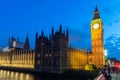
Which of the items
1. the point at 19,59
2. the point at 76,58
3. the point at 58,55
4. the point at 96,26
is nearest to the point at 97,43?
the point at 96,26

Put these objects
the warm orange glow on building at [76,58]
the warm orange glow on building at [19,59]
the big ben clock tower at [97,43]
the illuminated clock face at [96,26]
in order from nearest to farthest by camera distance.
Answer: the warm orange glow on building at [76,58]
the big ben clock tower at [97,43]
the warm orange glow on building at [19,59]
the illuminated clock face at [96,26]

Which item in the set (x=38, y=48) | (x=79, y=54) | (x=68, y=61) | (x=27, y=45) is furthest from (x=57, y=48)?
(x=27, y=45)

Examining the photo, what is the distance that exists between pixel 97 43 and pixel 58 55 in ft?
111

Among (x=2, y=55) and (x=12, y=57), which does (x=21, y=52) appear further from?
(x=2, y=55)

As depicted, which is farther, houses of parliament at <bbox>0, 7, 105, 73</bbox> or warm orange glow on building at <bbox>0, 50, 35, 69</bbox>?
warm orange glow on building at <bbox>0, 50, 35, 69</bbox>

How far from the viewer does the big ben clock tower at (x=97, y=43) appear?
10188cm

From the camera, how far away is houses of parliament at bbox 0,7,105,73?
8412 cm

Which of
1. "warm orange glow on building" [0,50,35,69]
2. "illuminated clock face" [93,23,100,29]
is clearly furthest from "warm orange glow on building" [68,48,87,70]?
"warm orange glow on building" [0,50,35,69]

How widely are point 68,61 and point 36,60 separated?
19442mm

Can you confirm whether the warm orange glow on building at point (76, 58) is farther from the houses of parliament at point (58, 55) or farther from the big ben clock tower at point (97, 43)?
the big ben clock tower at point (97, 43)

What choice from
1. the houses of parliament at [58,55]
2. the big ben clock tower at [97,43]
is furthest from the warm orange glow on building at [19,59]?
the big ben clock tower at [97,43]

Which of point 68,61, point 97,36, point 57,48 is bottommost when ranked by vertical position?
point 68,61

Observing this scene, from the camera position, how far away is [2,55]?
143375 mm

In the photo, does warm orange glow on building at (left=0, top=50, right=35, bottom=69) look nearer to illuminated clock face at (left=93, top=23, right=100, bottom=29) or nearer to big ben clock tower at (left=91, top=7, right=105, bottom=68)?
big ben clock tower at (left=91, top=7, right=105, bottom=68)
